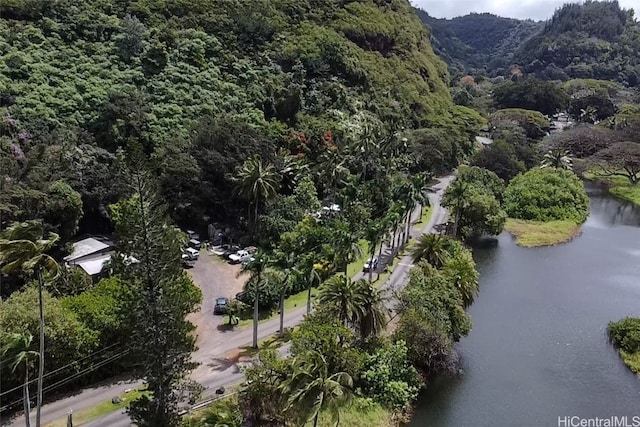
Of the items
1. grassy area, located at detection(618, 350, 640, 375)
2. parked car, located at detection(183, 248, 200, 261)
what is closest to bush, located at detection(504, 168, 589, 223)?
grassy area, located at detection(618, 350, 640, 375)

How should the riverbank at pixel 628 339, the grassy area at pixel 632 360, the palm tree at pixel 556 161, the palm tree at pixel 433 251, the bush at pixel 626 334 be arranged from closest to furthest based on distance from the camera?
the grassy area at pixel 632 360
the riverbank at pixel 628 339
the bush at pixel 626 334
the palm tree at pixel 433 251
the palm tree at pixel 556 161

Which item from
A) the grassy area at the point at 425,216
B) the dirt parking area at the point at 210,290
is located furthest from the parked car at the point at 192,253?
the grassy area at the point at 425,216

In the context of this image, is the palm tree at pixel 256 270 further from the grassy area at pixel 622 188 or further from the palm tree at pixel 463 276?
the grassy area at pixel 622 188

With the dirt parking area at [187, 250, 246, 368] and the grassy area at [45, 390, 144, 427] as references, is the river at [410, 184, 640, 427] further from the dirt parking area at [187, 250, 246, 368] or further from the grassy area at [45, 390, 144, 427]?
the grassy area at [45, 390, 144, 427]

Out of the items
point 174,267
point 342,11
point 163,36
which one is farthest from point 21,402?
point 342,11

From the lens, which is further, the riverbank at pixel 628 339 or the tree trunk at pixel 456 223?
the tree trunk at pixel 456 223

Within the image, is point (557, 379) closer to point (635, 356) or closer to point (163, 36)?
point (635, 356)
